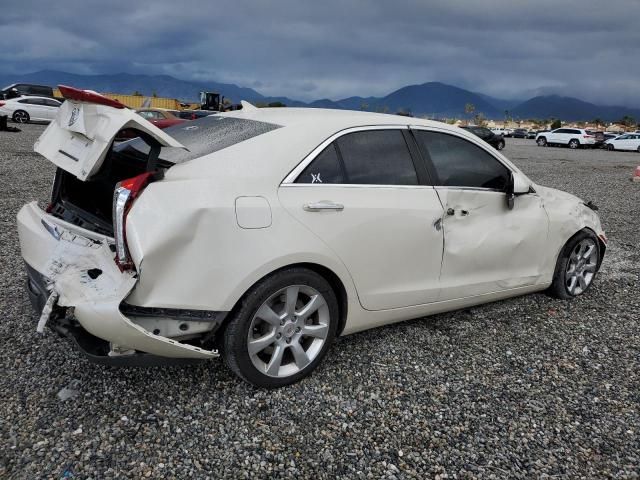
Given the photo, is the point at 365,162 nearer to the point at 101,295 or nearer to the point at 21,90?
the point at 101,295

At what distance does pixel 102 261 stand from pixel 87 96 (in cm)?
84

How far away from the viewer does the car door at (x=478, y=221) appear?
3.50 meters

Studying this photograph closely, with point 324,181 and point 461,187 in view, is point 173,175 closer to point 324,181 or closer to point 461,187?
point 324,181

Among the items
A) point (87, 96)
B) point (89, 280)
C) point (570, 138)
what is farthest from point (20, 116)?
point (570, 138)

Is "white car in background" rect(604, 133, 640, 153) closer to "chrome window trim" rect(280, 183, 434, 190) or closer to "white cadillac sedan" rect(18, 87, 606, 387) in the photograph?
"white cadillac sedan" rect(18, 87, 606, 387)

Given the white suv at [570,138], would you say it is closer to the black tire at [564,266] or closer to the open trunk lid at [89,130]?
the black tire at [564,266]

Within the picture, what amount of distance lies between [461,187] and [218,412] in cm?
216

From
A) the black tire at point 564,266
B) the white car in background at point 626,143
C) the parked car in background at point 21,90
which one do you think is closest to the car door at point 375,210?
the black tire at point 564,266

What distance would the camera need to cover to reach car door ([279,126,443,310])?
9.44 feet

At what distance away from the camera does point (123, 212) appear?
248cm

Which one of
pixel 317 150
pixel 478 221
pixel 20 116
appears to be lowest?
pixel 20 116

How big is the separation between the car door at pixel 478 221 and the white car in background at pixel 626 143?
1472 inches

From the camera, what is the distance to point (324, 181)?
9.67 feet

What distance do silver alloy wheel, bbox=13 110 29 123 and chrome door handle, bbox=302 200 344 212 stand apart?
24785 millimetres
